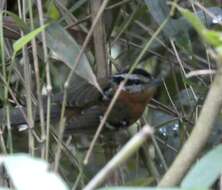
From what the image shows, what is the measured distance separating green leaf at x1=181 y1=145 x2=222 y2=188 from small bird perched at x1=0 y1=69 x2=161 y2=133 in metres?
1.20

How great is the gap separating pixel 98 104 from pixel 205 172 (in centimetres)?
137

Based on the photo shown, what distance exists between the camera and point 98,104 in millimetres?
2086

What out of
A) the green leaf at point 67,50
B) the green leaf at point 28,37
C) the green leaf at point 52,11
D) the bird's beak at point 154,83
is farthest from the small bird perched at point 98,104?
the green leaf at point 28,37

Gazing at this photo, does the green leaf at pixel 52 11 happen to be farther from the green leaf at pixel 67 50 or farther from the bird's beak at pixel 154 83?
the bird's beak at pixel 154 83

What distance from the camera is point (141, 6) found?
199cm

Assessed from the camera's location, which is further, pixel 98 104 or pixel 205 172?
pixel 98 104

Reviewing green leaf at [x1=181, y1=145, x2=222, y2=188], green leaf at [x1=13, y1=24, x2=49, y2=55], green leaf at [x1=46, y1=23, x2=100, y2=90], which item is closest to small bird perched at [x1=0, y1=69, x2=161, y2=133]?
green leaf at [x1=46, y1=23, x2=100, y2=90]

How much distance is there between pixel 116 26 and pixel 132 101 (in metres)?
0.27

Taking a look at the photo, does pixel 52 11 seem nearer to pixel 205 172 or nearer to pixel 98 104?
pixel 98 104

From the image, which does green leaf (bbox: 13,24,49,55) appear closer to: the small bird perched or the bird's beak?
the small bird perched

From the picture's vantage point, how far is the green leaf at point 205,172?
0.69m

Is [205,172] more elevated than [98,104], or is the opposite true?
[205,172]

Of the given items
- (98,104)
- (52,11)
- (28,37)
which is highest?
(28,37)

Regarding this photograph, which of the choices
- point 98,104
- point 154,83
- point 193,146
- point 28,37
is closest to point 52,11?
point 98,104
